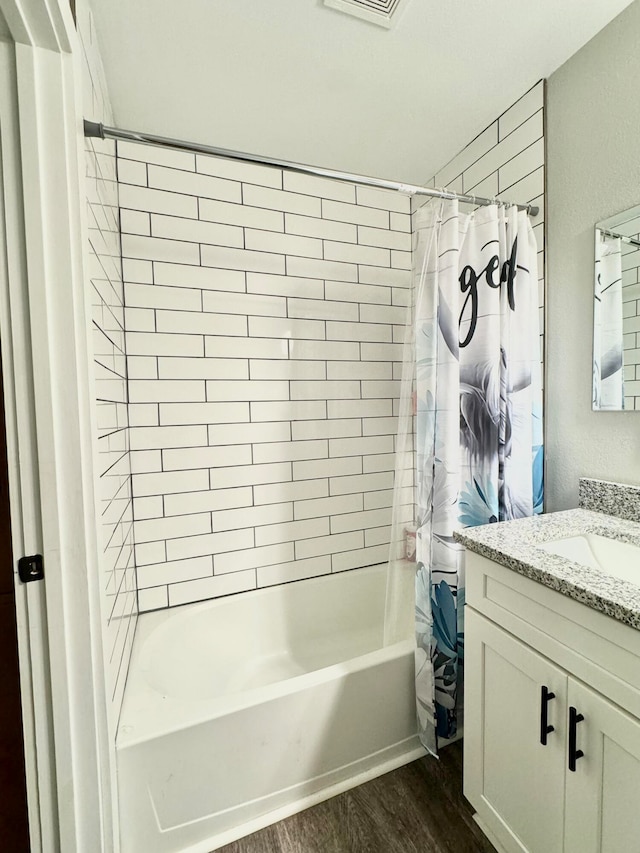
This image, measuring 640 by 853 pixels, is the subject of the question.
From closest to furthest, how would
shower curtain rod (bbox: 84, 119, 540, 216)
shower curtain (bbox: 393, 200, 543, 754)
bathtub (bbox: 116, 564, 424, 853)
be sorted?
shower curtain rod (bbox: 84, 119, 540, 216) → bathtub (bbox: 116, 564, 424, 853) → shower curtain (bbox: 393, 200, 543, 754)

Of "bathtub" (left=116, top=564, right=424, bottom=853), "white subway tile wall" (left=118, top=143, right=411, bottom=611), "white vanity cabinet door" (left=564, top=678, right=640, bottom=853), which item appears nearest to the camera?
"white vanity cabinet door" (left=564, top=678, right=640, bottom=853)

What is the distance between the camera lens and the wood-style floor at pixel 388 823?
1.12 m

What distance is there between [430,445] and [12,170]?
50.2 inches

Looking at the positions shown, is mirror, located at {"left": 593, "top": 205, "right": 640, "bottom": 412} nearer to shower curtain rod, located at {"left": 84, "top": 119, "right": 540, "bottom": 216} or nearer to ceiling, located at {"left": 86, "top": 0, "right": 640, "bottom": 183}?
shower curtain rod, located at {"left": 84, "top": 119, "right": 540, "bottom": 216}

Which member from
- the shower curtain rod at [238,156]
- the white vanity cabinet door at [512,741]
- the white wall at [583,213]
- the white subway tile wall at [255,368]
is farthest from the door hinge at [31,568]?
the white wall at [583,213]

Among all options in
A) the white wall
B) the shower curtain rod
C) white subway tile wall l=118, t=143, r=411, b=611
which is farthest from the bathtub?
the shower curtain rod

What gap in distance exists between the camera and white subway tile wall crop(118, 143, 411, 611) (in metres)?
1.61

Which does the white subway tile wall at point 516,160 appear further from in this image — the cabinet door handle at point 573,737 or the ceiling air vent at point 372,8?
the cabinet door handle at point 573,737

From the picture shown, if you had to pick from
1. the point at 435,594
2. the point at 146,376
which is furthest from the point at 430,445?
the point at 146,376

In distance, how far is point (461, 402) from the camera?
135 centimetres

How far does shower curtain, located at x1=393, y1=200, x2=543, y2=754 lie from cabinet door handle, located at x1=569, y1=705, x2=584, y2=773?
1.71 ft

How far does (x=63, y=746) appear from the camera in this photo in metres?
0.84

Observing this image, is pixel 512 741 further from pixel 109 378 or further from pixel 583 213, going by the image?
pixel 583 213

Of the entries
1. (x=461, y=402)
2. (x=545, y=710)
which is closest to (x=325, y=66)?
(x=461, y=402)
